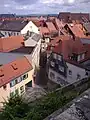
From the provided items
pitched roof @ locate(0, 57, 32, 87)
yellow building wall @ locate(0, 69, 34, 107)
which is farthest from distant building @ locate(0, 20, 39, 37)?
yellow building wall @ locate(0, 69, 34, 107)

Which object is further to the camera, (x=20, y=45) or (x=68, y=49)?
(x=20, y=45)

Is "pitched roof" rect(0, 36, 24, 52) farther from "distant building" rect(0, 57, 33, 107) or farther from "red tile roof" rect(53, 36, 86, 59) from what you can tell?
"red tile roof" rect(53, 36, 86, 59)

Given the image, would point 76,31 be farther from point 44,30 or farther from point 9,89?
point 9,89

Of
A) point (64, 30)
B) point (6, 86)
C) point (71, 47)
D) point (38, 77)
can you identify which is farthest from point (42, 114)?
point (64, 30)

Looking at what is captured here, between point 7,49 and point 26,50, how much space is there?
5.32 m

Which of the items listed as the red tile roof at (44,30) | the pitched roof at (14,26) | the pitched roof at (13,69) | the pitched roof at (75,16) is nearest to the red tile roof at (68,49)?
the pitched roof at (13,69)

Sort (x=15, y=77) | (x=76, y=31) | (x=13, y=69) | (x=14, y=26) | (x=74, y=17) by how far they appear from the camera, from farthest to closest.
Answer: (x=74, y=17)
(x=14, y=26)
(x=76, y=31)
(x=13, y=69)
(x=15, y=77)

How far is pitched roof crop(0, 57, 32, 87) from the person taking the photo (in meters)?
28.8

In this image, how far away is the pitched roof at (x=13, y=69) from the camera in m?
28.8

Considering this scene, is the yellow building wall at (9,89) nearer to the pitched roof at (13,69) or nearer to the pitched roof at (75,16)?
the pitched roof at (13,69)

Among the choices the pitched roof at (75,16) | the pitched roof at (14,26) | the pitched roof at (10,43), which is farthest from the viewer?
the pitched roof at (75,16)

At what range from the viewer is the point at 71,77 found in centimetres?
3141

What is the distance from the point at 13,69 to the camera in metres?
31.7

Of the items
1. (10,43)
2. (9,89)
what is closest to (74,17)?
(10,43)
